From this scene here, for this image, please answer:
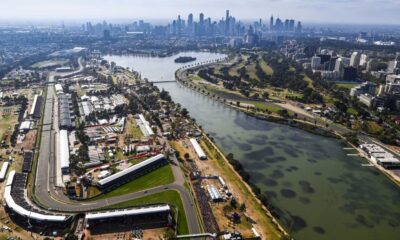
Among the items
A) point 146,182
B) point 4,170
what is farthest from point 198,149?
point 4,170

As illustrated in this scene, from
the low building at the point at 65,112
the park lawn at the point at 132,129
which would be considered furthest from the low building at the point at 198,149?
the low building at the point at 65,112

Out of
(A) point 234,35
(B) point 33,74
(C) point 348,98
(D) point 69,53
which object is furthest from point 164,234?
(A) point 234,35

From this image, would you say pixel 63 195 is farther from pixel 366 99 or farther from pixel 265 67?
pixel 265 67

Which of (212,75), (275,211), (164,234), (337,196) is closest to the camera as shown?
(164,234)

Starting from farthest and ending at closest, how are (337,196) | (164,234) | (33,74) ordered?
(33,74), (337,196), (164,234)

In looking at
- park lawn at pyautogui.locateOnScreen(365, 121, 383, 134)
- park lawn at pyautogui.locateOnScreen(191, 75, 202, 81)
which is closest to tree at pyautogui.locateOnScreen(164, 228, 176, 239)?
park lawn at pyautogui.locateOnScreen(365, 121, 383, 134)

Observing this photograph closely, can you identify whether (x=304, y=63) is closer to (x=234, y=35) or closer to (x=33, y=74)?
(x=33, y=74)

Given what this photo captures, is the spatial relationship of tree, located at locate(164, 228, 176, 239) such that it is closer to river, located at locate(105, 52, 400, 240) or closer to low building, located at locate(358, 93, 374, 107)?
river, located at locate(105, 52, 400, 240)
